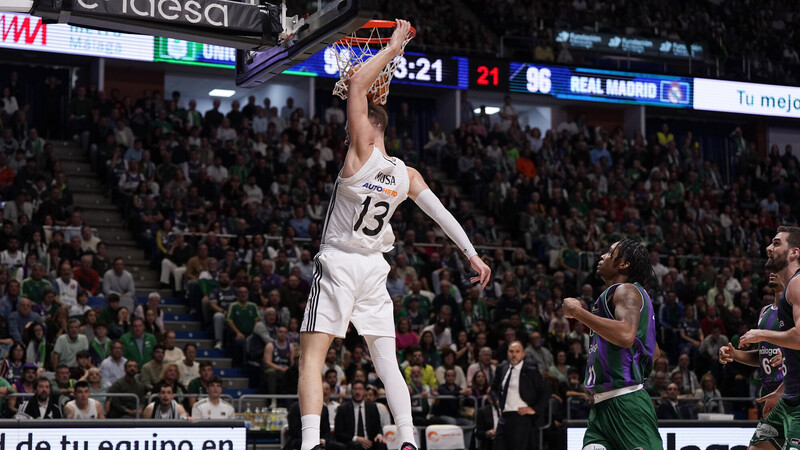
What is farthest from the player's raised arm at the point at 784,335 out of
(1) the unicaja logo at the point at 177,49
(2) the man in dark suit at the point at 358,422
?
(1) the unicaja logo at the point at 177,49

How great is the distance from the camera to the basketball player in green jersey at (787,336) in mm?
6578

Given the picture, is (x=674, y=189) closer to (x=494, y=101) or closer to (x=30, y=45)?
(x=494, y=101)

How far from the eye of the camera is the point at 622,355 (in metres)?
6.41

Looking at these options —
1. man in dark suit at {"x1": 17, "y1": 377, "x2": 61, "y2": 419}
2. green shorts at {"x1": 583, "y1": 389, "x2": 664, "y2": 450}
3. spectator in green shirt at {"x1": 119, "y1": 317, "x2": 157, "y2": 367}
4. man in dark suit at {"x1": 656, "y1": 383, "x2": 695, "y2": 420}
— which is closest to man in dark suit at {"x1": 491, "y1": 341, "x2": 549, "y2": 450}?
man in dark suit at {"x1": 656, "y1": 383, "x2": 695, "y2": 420}

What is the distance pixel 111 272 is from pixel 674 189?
14260 mm

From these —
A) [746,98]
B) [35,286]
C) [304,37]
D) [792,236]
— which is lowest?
[35,286]

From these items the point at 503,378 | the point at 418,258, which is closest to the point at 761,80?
the point at 418,258

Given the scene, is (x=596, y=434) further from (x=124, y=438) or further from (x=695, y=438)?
(x=124, y=438)

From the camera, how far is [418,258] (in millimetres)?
19328

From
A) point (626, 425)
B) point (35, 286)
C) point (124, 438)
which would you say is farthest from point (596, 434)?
point (35, 286)

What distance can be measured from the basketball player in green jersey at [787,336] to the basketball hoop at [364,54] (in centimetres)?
292

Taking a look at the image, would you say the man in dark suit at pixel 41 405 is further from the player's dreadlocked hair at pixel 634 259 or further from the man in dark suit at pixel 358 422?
the player's dreadlocked hair at pixel 634 259

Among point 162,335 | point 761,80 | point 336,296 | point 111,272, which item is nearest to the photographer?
point 336,296

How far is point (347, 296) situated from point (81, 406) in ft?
23.9
